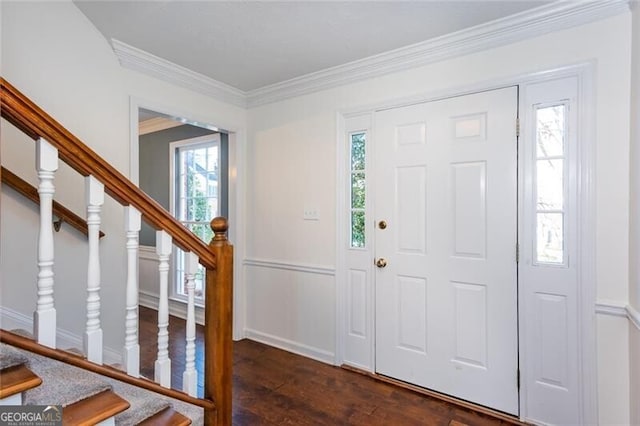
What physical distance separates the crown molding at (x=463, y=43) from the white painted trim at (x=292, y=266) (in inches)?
60.6

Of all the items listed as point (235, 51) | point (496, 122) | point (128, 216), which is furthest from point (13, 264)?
point (496, 122)

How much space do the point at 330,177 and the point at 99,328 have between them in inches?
74.7

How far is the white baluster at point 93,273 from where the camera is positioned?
1197 millimetres

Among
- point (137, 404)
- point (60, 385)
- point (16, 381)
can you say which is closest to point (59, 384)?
point (60, 385)

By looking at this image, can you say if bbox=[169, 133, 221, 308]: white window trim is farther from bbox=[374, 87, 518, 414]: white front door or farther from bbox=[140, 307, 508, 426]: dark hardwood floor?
bbox=[374, 87, 518, 414]: white front door

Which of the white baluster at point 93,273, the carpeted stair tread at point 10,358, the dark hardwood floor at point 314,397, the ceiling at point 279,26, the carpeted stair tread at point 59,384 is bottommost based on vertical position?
the dark hardwood floor at point 314,397

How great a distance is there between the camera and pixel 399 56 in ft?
7.59

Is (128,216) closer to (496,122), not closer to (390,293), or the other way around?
(390,293)

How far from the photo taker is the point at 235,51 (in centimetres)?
234

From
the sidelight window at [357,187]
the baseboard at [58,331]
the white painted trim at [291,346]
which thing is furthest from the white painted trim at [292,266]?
the baseboard at [58,331]

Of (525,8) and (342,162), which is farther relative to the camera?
(342,162)

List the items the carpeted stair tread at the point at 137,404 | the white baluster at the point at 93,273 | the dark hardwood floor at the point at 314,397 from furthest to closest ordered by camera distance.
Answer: the dark hardwood floor at the point at 314,397
the carpeted stair tread at the point at 137,404
the white baluster at the point at 93,273

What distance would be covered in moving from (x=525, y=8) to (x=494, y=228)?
1278 mm

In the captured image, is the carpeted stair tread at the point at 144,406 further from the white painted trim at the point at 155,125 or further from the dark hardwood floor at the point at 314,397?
the white painted trim at the point at 155,125
